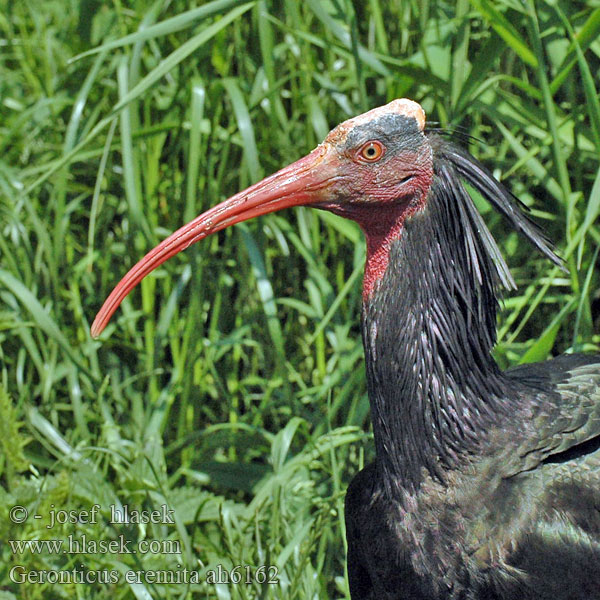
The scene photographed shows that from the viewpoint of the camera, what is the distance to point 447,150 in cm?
223

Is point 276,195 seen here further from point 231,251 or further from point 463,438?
point 231,251

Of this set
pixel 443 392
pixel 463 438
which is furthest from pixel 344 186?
pixel 463 438

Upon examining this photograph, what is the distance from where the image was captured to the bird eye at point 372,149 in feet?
7.11

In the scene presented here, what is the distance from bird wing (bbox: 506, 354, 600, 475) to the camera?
221 centimetres

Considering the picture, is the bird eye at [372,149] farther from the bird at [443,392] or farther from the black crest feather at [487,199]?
the black crest feather at [487,199]

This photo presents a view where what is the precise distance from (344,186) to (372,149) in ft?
0.32

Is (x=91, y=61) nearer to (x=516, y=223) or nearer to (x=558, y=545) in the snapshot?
(x=516, y=223)

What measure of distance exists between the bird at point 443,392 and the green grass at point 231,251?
0.52 metres

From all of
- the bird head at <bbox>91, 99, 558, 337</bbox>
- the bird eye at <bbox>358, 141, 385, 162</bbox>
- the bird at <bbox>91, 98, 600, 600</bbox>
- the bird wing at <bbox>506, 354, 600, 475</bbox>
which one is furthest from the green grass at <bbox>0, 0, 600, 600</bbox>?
the bird eye at <bbox>358, 141, 385, 162</bbox>

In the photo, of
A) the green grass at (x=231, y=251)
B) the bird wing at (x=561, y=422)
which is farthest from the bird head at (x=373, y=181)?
the green grass at (x=231, y=251)
